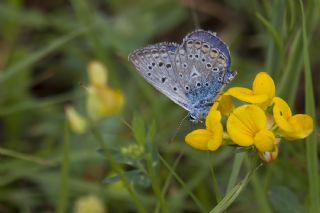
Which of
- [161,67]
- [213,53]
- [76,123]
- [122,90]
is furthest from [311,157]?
[122,90]

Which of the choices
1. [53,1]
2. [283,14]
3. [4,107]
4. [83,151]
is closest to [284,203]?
[283,14]

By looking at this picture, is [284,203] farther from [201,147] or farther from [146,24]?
[146,24]

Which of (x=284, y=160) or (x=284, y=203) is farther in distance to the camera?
(x=284, y=160)

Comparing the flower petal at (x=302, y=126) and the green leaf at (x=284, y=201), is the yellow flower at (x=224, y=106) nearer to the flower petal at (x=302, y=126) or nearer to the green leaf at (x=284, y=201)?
the flower petal at (x=302, y=126)

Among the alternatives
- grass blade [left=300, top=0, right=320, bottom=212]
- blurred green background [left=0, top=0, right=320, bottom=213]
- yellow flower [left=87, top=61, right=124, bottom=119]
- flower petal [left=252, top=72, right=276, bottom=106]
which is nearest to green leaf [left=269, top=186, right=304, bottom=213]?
blurred green background [left=0, top=0, right=320, bottom=213]

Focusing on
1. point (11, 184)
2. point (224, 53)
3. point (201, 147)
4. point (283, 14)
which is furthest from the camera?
point (11, 184)

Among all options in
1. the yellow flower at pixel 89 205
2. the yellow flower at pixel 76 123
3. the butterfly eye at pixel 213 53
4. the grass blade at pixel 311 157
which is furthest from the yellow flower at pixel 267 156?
the yellow flower at pixel 76 123

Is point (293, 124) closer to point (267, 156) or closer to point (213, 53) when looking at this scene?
point (267, 156)
